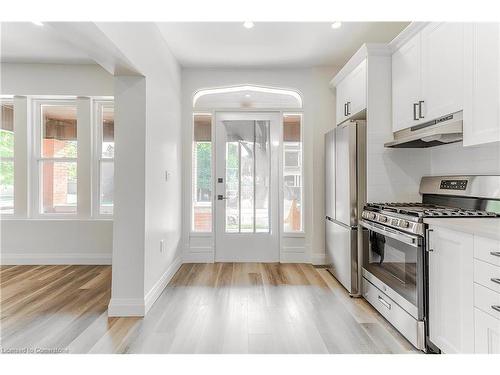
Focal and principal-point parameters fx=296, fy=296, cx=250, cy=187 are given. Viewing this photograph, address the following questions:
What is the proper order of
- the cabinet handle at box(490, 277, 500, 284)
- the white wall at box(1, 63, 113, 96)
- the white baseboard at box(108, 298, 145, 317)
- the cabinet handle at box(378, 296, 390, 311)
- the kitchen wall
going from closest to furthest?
the cabinet handle at box(490, 277, 500, 284), the kitchen wall, the cabinet handle at box(378, 296, 390, 311), the white baseboard at box(108, 298, 145, 317), the white wall at box(1, 63, 113, 96)

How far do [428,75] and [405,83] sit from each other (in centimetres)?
29

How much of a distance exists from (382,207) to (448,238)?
0.79m

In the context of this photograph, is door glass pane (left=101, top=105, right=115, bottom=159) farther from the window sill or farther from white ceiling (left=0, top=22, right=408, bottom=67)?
the window sill

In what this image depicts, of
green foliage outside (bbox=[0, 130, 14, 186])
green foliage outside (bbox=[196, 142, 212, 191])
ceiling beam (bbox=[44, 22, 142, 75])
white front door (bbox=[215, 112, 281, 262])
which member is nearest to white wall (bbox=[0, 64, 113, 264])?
green foliage outside (bbox=[0, 130, 14, 186])

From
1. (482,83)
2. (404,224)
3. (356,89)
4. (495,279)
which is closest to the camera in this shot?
(495,279)

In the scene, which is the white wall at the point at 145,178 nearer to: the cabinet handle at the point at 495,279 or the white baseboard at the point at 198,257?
the white baseboard at the point at 198,257

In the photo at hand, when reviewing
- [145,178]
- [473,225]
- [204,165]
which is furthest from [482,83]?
[204,165]

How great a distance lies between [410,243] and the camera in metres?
2.06

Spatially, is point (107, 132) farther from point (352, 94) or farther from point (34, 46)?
point (352, 94)

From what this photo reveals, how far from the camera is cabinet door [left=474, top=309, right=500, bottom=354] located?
1491 millimetres

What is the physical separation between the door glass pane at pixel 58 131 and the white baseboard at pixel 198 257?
213 cm

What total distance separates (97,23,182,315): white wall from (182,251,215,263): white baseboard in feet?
2.83
